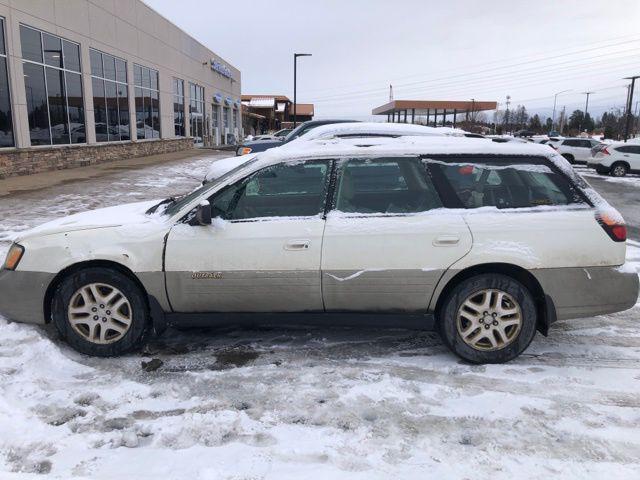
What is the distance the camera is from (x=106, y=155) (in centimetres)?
2195

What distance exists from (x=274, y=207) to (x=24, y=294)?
2011 mm

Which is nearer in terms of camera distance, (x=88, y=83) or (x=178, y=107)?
(x=88, y=83)

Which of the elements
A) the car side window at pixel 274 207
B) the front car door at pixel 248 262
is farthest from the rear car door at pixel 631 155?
the front car door at pixel 248 262

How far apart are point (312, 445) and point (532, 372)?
72.6 inches

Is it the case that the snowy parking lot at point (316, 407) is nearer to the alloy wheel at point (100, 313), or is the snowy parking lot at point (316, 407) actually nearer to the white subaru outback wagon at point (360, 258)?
the alloy wheel at point (100, 313)

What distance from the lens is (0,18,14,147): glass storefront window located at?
14.6 metres

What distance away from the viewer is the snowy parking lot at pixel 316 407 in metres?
2.77

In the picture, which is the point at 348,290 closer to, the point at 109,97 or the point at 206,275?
the point at 206,275

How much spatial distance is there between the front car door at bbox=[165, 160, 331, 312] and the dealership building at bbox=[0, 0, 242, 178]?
1354 centimetres

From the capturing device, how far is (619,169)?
22.8 meters

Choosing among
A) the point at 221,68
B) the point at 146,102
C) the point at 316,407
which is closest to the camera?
the point at 316,407

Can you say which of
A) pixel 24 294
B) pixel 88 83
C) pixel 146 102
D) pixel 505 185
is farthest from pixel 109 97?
pixel 505 185

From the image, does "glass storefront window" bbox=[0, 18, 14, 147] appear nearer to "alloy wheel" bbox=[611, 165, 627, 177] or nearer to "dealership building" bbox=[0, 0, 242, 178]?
"dealership building" bbox=[0, 0, 242, 178]

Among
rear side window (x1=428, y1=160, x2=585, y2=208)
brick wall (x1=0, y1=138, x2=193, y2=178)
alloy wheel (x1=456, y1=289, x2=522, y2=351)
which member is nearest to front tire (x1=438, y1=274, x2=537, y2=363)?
alloy wheel (x1=456, y1=289, x2=522, y2=351)
